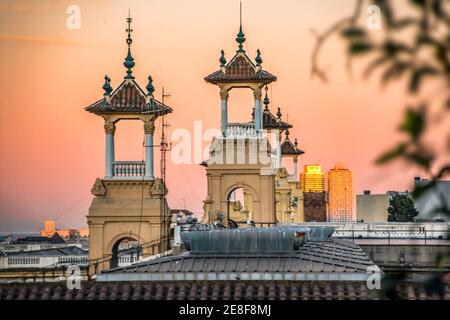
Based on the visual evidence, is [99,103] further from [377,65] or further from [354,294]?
[377,65]

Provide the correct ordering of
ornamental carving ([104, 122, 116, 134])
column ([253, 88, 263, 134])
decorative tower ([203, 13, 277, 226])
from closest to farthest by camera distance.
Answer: ornamental carving ([104, 122, 116, 134]) < decorative tower ([203, 13, 277, 226]) < column ([253, 88, 263, 134])

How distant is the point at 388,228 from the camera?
74625 mm

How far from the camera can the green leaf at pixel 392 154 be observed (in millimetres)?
4441

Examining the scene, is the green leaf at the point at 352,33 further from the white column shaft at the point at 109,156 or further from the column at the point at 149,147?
the white column shaft at the point at 109,156

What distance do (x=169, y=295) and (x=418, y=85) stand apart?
69.6 ft

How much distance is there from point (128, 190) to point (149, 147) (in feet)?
6.53

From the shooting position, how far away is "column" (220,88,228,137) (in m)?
59.8

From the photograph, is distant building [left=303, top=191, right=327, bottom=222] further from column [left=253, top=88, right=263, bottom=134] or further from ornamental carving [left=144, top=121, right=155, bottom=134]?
ornamental carving [left=144, top=121, right=155, bottom=134]

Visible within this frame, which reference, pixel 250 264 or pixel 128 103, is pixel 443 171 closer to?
pixel 250 264

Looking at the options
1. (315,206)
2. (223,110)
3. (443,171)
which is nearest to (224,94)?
(223,110)

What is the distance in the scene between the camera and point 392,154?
4.46 m

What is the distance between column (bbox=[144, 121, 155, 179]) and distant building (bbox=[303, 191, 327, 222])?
2277 inches

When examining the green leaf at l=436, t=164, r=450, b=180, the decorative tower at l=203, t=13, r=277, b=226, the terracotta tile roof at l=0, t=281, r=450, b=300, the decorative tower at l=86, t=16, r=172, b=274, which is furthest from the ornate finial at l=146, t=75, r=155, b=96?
the green leaf at l=436, t=164, r=450, b=180
